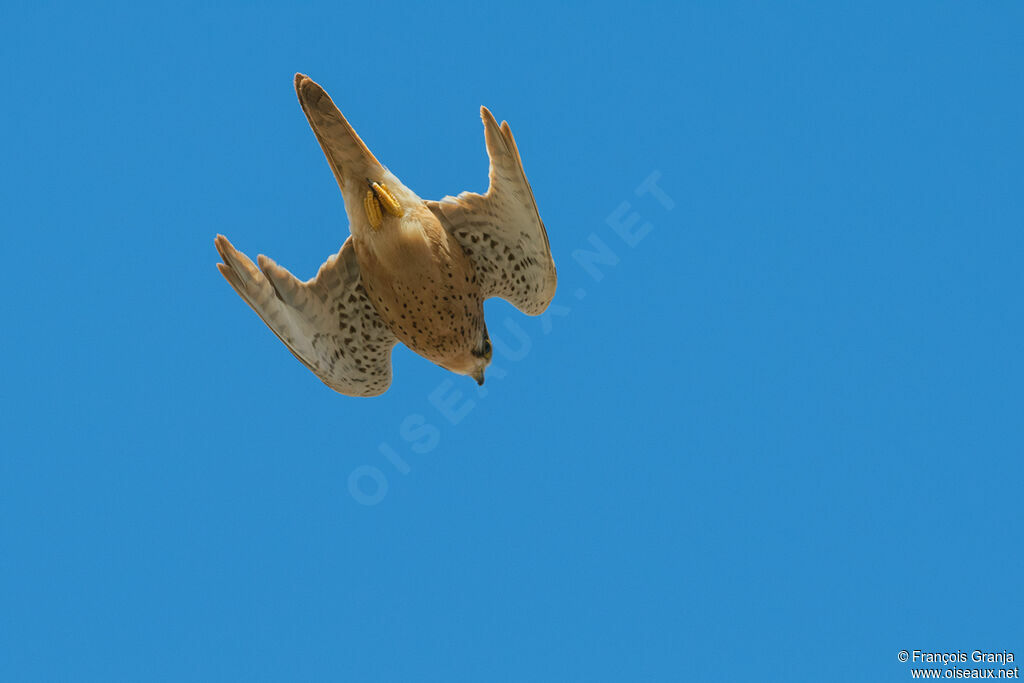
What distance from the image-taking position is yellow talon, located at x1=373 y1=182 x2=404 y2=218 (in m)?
5.32

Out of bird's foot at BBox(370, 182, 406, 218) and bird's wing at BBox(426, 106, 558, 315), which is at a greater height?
bird's wing at BBox(426, 106, 558, 315)

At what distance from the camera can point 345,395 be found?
20.3ft

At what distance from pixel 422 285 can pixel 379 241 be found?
40 centimetres

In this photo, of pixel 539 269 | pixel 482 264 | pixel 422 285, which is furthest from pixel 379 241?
pixel 539 269

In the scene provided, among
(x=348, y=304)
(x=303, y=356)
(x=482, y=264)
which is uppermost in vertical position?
(x=482, y=264)

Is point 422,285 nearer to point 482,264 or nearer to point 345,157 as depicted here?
point 482,264

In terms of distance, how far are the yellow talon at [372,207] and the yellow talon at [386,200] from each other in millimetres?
33

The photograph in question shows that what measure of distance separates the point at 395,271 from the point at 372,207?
0.44 m

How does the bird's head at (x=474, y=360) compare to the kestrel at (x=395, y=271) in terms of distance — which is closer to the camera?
the kestrel at (x=395, y=271)

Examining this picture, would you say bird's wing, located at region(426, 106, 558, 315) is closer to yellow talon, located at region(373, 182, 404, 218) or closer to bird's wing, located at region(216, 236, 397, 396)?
yellow talon, located at region(373, 182, 404, 218)

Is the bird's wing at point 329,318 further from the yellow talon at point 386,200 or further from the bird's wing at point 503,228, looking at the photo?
the bird's wing at point 503,228

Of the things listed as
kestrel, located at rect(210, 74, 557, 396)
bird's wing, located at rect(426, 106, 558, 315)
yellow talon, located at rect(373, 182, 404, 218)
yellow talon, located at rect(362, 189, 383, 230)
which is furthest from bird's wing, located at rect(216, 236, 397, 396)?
bird's wing, located at rect(426, 106, 558, 315)

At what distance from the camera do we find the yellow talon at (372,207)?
17.5ft

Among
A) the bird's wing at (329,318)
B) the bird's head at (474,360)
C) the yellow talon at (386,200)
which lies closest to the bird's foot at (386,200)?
the yellow talon at (386,200)
